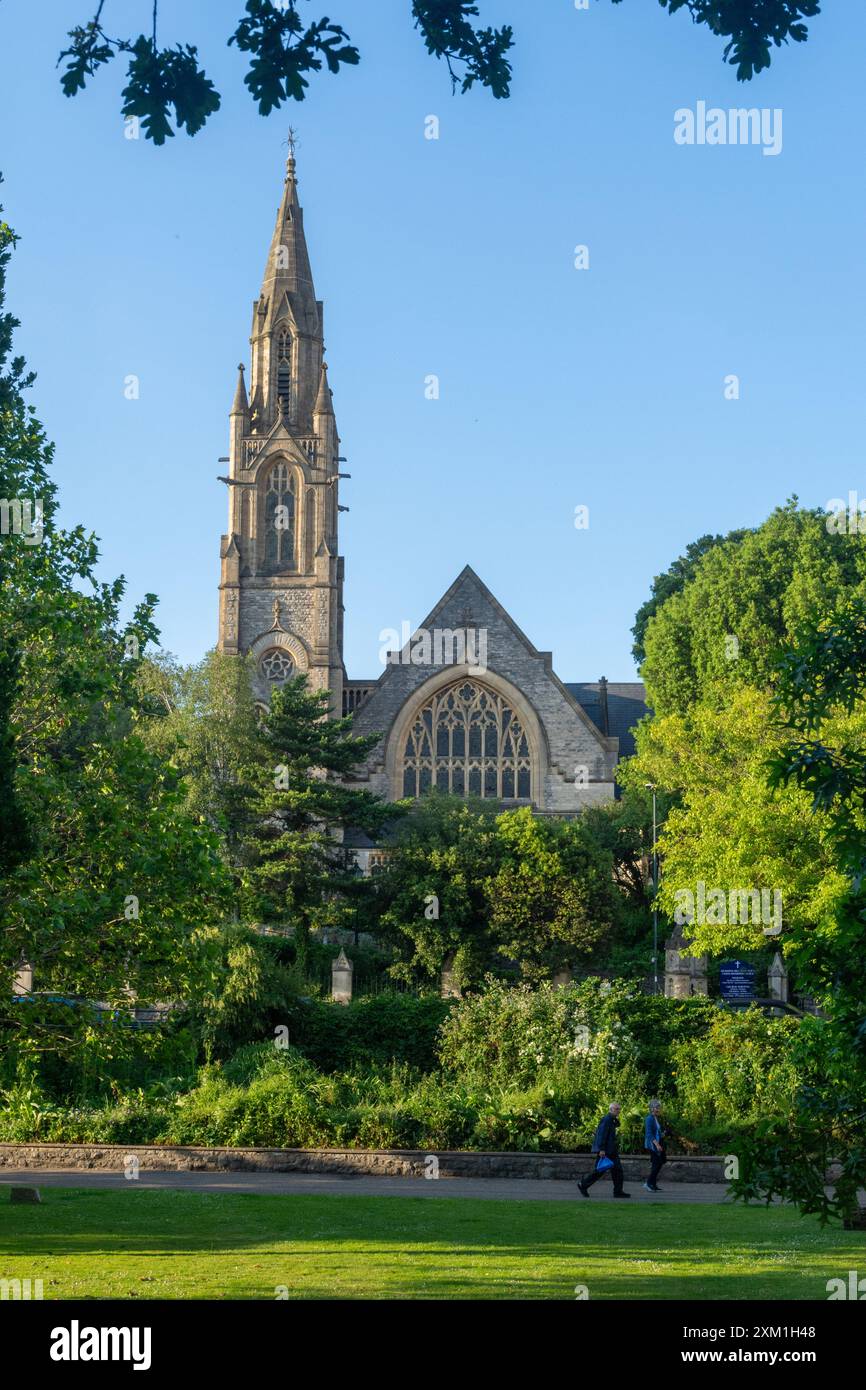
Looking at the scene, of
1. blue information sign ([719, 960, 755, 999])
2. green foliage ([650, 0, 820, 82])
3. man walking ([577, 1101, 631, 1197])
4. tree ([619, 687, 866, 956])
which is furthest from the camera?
blue information sign ([719, 960, 755, 999])

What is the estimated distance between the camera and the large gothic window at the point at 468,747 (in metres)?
63.3

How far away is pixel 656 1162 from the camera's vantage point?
2189 centimetres

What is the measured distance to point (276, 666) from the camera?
65375 mm

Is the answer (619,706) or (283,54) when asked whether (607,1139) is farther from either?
(619,706)

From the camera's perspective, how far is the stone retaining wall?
2361 cm

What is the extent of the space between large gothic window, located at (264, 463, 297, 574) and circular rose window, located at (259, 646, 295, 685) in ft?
12.5

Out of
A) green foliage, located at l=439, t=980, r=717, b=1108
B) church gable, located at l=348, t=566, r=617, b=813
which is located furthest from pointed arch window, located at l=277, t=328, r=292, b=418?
green foliage, located at l=439, t=980, r=717, b=1108

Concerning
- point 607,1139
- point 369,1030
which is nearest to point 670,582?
point 369,1030

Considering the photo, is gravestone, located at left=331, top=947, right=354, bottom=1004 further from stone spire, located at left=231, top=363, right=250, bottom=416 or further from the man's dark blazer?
stone spire, located at left=231, top=363, right=250, bottom=416

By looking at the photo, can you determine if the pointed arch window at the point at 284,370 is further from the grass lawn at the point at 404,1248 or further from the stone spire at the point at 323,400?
the grass lawn at the point at 404,1248

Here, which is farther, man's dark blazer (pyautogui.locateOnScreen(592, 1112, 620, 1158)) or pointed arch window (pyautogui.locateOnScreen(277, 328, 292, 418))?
pointed arch window (pyautogui.locateOnScreen(277, 328, 292, 418))

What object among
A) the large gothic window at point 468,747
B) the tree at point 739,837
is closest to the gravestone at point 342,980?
the tree at point 739,837

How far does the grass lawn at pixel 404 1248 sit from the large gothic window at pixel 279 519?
48859 millimetres
